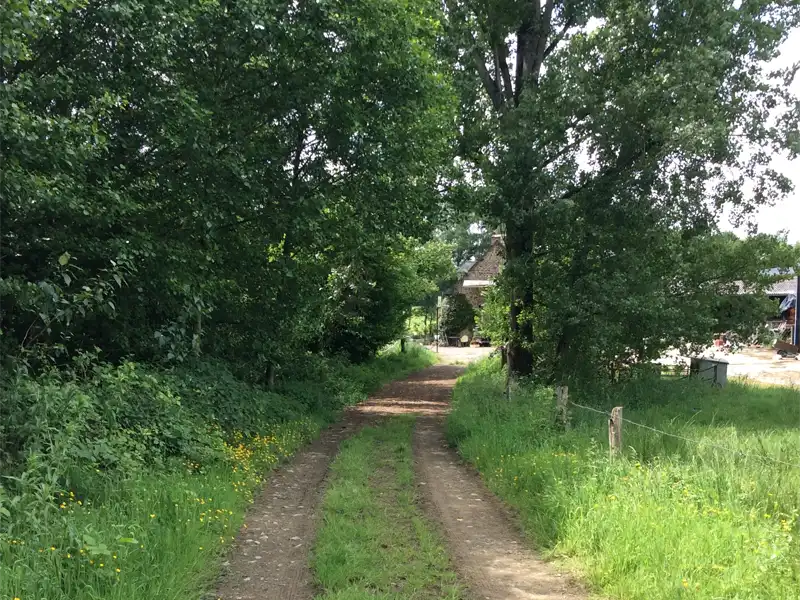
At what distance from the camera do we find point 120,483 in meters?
5.73

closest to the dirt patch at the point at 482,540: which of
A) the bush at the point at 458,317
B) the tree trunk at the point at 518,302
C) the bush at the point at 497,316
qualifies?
the tree trunk at the point at 518,302

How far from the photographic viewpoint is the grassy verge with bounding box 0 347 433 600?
410 cm

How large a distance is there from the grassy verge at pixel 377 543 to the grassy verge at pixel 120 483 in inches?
38.7

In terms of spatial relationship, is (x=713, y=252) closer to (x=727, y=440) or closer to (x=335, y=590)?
→ (x=727, y=440)

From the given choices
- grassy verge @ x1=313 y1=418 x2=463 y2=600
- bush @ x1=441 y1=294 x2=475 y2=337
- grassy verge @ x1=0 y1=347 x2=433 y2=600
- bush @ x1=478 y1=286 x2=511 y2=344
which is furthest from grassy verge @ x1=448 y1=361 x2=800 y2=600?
bush @ x1=441 y1=294 x2=475 y2=337

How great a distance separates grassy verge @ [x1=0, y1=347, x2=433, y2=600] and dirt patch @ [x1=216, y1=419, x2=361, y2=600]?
19 cm

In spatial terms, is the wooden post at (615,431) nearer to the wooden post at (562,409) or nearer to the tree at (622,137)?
the wooden post at (562,409)

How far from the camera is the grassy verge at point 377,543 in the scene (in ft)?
15.4

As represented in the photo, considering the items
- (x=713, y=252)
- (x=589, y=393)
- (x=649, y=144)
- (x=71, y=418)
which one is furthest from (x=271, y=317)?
(x=713, y=252)

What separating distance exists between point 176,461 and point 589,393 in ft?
32.0

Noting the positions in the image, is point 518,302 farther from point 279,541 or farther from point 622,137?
point 279,541

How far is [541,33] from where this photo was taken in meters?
15.2

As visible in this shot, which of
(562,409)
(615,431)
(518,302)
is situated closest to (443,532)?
(615,431)

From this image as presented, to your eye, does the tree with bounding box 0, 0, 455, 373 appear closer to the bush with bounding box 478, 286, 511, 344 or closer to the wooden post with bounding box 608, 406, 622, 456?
the bush with bounding box 478, 286, 511, 344
